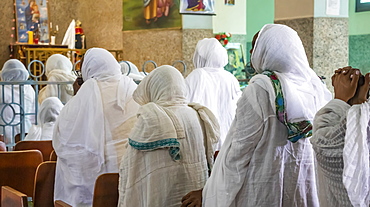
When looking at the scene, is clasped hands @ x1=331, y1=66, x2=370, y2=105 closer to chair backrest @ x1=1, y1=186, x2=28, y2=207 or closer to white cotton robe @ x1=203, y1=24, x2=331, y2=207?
white cotton robe @ x1=203, y1=24, x2=331, y2=207

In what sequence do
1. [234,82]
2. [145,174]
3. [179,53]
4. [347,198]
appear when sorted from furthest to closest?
[179,53] < [234,82] < [145,174] < [347,198]

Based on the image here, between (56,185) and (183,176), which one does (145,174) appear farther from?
(56,185)

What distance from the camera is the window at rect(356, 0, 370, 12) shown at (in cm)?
1062

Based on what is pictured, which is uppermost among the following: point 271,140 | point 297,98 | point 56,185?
point 297,98

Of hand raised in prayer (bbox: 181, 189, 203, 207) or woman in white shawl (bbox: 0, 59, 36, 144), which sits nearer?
hand raised in prayer (bbox: 181, 189, 203, 207)

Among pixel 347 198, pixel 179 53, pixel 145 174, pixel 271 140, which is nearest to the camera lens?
pixel 347 198

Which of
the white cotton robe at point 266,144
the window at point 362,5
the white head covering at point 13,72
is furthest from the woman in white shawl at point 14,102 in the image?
the window at point 362,5

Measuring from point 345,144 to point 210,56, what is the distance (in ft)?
14.5

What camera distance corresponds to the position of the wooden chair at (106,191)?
3.74m

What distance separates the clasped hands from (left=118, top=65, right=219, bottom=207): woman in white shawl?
4.29ft

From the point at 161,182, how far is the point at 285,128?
100 centimetres

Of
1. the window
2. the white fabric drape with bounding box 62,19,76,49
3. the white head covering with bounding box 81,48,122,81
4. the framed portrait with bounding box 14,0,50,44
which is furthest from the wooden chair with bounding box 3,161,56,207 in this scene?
the framed portrait with bounding box 14,0,50,44

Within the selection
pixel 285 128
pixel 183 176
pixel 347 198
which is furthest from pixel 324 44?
pixel 347 198

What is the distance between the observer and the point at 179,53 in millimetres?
10148
